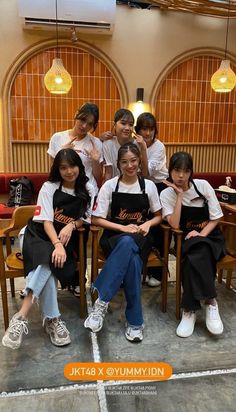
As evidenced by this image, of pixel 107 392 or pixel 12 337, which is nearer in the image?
pixel 107 392

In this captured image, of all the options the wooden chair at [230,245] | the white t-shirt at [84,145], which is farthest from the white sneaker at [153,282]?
the white t-shirt at [84,145]

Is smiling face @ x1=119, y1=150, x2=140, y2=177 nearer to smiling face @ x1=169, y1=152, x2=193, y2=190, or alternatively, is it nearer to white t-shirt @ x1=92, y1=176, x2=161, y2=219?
white t-shirt @ x1=92, y1=176, x2=161, y2=219

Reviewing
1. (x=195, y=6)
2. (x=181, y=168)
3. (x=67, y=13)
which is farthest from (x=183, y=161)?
(x=195, y=6)

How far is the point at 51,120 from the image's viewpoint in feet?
17.0

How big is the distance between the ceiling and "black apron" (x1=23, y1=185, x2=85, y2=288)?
3.80 m

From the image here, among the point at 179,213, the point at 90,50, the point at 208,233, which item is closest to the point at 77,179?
the point at 179,213

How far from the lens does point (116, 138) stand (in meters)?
2.67

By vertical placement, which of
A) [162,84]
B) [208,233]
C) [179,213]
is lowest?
[208,233]

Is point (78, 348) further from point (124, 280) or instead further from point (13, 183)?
point (13, 183)

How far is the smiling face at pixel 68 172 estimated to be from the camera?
2209mm

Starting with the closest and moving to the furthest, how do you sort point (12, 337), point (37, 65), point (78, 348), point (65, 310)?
point (12, 337) → point (78, 348) → point (65, 310) → point (37, 65)

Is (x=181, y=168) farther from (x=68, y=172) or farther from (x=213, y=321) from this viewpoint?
(x=213, y=321)

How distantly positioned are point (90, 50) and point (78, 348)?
4.43 meters

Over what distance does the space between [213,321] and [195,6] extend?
454 centimetres
